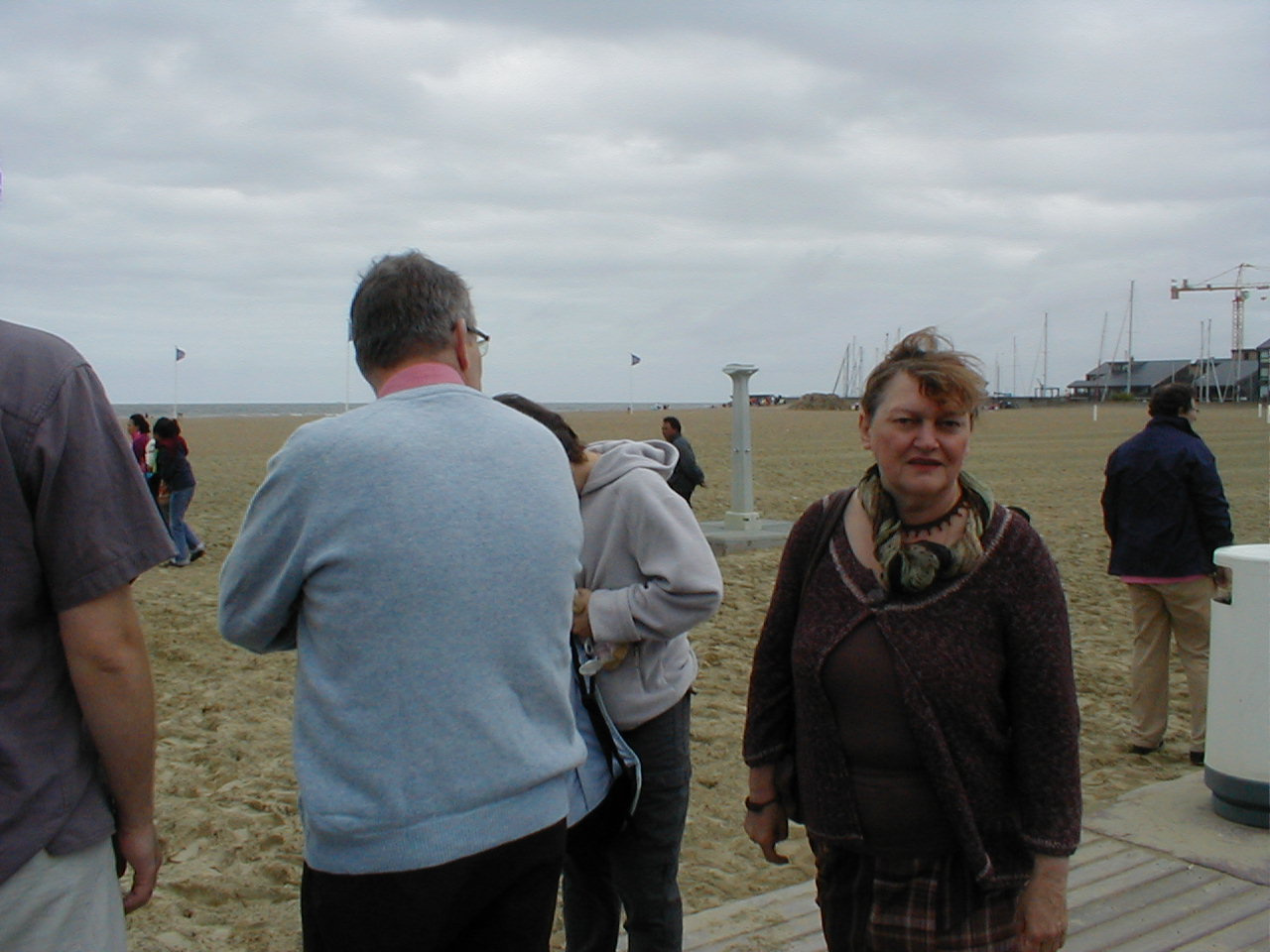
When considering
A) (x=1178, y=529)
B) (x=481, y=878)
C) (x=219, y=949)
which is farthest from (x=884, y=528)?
(x=1178, y=529)

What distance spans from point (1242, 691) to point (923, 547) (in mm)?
2889

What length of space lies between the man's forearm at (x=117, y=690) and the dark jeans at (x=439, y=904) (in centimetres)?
34

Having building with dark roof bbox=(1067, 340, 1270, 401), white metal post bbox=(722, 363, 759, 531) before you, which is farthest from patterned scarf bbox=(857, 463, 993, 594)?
building with dark roof bbox=(1067, 340, 1270, 401)

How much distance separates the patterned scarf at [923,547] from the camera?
2.17m

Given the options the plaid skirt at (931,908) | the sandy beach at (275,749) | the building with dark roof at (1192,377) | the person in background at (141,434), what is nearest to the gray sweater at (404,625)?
the plaid skirt at (931,908)

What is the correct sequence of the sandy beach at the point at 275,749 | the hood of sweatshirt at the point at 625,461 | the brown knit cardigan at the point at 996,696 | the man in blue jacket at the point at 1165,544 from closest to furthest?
the brown knit cardigan at the point at 996,696 < the hood of sweatshirt at the point at 625,461 < the sandy beach at the point at 275,749 < the man in blue jacket at the point at 1165,544

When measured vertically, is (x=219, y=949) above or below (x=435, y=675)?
below

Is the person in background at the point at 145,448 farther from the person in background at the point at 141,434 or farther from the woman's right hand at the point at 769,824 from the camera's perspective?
the woman's right hand at the point at 769,824

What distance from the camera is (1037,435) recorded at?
37531 mm

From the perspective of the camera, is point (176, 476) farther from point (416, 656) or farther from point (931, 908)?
point (931, 908)

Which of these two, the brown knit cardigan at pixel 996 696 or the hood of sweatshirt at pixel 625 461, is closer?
the brown knit cardigan at pixel 996 696

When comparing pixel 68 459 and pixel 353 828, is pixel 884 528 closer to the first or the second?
pixel 353 828

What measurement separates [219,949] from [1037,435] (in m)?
37.3

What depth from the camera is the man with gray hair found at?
181 centimetres
